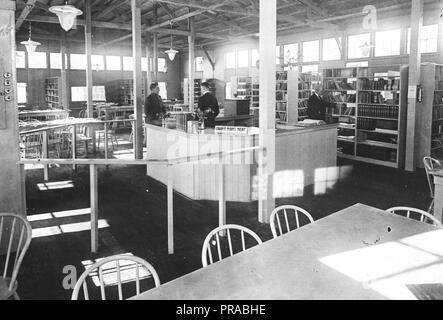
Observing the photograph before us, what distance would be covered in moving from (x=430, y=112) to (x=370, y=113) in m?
1.34

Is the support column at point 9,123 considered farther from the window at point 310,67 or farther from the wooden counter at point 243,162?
the window at point 310,67

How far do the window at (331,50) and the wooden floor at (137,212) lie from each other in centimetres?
644

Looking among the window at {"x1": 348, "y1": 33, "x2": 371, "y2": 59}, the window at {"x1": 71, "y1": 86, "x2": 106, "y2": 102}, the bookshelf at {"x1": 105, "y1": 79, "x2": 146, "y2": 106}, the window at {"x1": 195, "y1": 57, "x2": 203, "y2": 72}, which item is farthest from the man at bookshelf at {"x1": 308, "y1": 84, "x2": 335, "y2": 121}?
the window at {"x1": 71, "y1": 86, "x2": 106, "y2": 102}

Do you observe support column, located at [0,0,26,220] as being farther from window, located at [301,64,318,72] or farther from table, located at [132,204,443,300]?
window, located at [301,64,318,72]

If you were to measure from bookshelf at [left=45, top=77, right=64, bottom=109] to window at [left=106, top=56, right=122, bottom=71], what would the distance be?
10.8ft

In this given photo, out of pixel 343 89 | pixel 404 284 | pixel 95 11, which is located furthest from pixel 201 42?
pixel 404 284

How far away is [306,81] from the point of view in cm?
1265

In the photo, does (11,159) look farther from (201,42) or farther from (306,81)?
(201,42)

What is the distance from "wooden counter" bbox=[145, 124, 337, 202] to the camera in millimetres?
6113

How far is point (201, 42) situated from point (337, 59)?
818 centimetres

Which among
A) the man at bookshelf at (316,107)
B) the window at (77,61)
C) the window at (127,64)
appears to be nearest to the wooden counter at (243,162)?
the man at bookshelf at (316,107)

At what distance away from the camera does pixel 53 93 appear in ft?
57.7
